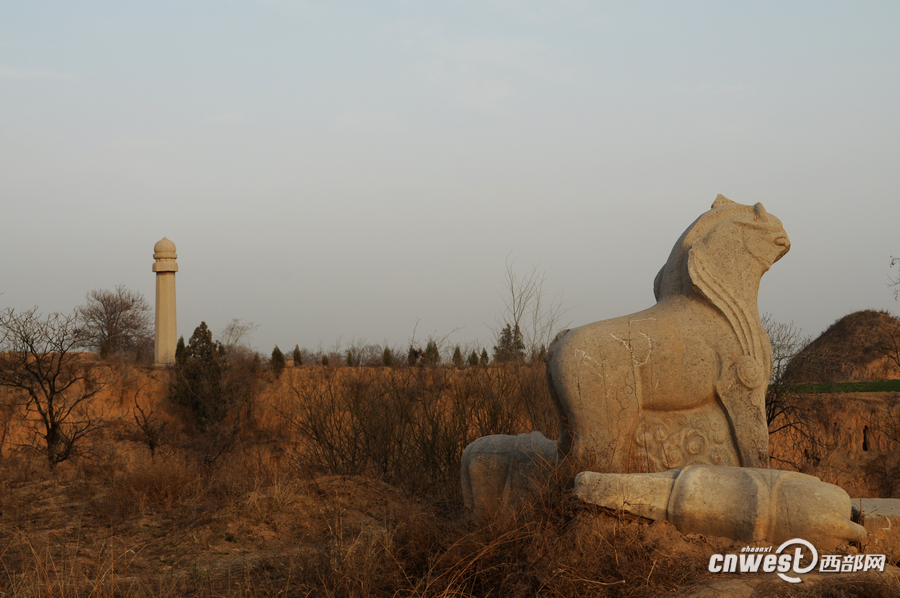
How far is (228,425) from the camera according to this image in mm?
20781

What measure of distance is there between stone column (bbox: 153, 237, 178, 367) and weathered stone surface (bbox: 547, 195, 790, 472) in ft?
75.2

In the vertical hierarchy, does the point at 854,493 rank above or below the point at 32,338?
below

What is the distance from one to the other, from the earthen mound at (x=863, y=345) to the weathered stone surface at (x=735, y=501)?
68.0ft

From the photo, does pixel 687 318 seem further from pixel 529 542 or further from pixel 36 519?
pixel 36 519

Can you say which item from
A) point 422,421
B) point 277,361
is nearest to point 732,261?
point 422,421

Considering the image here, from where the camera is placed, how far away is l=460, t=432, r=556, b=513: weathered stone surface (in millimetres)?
4426

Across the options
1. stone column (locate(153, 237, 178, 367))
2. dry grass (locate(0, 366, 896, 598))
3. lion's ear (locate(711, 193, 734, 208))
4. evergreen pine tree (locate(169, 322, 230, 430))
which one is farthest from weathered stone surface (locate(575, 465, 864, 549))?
stone column (locate(153, 237, 178, 367))

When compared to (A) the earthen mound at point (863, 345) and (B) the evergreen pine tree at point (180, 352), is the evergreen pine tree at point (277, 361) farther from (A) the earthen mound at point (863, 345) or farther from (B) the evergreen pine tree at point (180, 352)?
(A) the earthen mound at point (863, 345)

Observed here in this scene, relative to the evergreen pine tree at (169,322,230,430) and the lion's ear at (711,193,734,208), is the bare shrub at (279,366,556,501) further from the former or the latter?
the evergreen pine tree at (169,322,230,430)

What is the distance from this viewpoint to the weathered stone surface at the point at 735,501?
3268mm

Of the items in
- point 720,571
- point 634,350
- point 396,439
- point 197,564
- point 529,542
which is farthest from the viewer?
point 396,439

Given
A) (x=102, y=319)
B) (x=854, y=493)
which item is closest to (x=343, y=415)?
(x=854, y=493)

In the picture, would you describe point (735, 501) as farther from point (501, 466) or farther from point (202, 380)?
point (202, 380)

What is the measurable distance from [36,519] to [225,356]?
15789 millimetres
